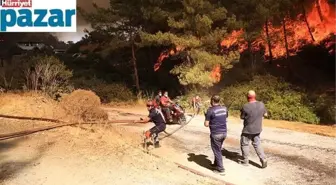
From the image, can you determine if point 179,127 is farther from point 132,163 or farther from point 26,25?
point 26,25

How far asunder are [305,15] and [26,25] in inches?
951

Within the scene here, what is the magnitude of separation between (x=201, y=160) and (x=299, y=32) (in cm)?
2492

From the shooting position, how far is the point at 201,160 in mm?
11383

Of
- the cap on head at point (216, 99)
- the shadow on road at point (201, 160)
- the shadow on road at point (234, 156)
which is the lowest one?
the shadow on road at point (201, 160)

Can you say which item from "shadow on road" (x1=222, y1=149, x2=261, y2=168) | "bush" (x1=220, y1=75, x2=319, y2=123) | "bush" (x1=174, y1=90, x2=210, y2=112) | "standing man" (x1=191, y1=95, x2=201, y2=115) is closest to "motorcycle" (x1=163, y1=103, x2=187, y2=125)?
"standing man" (x1=191, y1=95, x2=201, y2=115)

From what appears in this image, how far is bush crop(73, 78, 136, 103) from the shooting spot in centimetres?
3111

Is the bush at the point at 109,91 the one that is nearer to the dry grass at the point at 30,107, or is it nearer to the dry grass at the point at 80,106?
the dry grass at the point at 30,107

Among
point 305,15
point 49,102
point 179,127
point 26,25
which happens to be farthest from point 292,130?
point 305,15

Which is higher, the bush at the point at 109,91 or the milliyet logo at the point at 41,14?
the milliyet logo at the point at 41,14

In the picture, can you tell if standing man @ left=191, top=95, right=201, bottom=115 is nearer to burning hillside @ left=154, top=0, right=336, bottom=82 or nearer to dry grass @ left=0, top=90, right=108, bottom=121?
burning hillside @ left=154, top=0, right=336, bottom=82

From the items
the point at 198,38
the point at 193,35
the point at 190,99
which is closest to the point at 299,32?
the point at 198,38

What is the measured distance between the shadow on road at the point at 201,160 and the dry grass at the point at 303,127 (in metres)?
6.58

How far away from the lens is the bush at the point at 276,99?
20.3 metres

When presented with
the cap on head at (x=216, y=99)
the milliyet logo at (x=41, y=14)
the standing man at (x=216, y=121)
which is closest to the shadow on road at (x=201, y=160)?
the standing man at (x=216, y=121)
